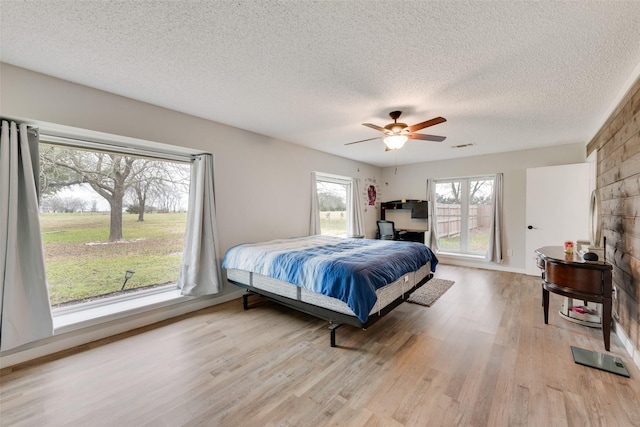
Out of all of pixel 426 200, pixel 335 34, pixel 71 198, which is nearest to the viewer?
pixel 335 34

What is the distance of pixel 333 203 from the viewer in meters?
5.70

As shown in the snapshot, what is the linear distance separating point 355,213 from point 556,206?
3.56 metres

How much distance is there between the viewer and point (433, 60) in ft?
6.48

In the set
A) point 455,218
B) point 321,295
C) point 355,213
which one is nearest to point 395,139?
point 321,295

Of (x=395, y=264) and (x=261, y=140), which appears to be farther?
(x=261, y=140)

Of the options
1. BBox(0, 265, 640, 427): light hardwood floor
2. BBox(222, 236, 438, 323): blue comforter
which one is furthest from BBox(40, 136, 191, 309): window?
BBox(222, 236, 438, 323): blue comforter

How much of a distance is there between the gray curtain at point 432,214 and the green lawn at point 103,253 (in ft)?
16.8

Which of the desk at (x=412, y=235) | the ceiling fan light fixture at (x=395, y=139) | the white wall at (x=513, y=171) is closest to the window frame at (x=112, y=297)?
the ceiling fan light fixture at (x=395, y=139)

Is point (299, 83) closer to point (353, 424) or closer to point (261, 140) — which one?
point (261, 140)

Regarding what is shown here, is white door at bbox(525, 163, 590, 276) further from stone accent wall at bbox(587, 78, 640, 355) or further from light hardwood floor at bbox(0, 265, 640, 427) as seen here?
light hardwood floor at bbox(0, 265, 640, 427)

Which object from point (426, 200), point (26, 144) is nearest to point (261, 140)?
point (26, 144)

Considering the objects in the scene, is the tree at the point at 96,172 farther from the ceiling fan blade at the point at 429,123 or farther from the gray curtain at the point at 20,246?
the ceiling fan blade at the point at 429,123

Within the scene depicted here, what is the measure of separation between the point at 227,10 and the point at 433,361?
2.92 metres

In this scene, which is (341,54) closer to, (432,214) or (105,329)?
(105,329)
